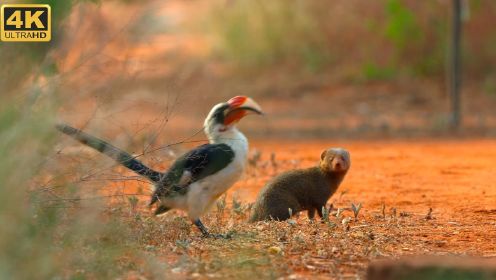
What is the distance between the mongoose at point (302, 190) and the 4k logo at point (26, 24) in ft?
6.96

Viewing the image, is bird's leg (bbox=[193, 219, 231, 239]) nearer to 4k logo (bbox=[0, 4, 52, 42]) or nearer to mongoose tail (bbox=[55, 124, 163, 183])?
mongoose tail (bbox=[55, 124, 163, 183])

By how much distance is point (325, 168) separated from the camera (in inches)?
311

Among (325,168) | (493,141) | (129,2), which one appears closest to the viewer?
(129,2)

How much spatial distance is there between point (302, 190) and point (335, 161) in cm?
34

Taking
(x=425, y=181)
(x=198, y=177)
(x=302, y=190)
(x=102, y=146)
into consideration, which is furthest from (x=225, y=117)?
(x=425, y=181)

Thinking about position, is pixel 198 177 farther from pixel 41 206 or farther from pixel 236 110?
pixel 41 206

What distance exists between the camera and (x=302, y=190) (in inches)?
304

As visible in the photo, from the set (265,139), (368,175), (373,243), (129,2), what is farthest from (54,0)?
(265,139)

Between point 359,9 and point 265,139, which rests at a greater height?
point 359,9

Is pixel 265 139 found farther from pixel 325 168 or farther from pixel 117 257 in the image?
pixel 117 257

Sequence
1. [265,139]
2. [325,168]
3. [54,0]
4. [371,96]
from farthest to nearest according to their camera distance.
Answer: [371,96]
[265,139]
[325,168]
[54,0]

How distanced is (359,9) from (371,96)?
2480 millimetres

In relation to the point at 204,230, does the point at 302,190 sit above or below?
above

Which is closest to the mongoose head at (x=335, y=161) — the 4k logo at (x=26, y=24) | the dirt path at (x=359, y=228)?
the dirt path at (x=359, y=228)
